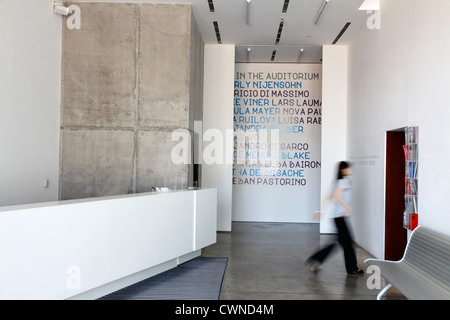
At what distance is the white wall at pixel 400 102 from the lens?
4.02 m

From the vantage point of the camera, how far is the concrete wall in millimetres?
6512

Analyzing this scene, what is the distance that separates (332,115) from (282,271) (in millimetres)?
4432

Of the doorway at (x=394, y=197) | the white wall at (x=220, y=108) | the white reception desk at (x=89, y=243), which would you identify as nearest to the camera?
the white reception desk at (x=89, y=243)

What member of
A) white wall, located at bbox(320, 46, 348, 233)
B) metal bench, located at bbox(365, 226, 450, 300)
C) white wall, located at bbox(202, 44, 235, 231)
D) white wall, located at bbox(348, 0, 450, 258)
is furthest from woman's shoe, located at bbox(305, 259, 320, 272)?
white wall, located at bbox(202, 44, 235, 231)

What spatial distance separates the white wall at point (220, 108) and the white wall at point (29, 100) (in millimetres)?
3341

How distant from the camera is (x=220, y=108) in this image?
867cm

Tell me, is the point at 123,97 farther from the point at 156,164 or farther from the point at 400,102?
the point at 400,102

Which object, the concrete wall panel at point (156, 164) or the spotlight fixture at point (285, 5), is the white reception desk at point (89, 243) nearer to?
the concrete wall panel at point (156, 164)

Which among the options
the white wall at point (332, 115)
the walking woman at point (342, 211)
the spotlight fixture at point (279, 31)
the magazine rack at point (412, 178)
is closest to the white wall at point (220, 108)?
the spotlight fixture at point (279, 31)

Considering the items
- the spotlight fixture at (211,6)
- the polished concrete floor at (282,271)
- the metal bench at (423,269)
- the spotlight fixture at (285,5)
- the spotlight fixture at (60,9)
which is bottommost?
the polished concrete floor at (282,271)

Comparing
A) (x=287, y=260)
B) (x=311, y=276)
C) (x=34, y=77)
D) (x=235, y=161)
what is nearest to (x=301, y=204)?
(x=235, y=161)

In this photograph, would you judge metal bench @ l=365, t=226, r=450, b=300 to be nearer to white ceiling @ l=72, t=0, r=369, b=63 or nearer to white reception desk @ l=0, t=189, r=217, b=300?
white reception desk @ l=0, t=189, r=217, b=300

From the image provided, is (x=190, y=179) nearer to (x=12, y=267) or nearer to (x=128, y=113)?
(x=128, y=113)

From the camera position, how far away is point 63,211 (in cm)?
307
